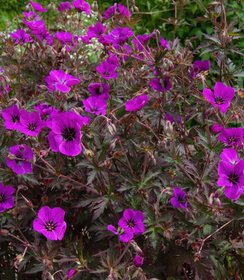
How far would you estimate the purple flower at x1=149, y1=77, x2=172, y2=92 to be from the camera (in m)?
1.84

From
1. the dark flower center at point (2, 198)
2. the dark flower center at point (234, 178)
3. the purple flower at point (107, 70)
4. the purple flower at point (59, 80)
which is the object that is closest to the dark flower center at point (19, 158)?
the dark flower center at point (2, 198)

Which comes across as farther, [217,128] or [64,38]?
[64,38]

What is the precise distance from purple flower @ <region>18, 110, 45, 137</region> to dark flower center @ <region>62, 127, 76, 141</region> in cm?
10

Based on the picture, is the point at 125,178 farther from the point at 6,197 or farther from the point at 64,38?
the point at 64,38

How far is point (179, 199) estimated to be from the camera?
1.62 metres

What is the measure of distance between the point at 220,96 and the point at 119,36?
553 mm

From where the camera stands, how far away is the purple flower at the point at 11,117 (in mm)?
1609

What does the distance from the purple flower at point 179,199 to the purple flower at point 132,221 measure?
0.10 metres

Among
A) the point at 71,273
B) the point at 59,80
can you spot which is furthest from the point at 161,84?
the point at 71,273

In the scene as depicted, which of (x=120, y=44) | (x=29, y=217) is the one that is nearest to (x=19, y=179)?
(x=29, y=217)

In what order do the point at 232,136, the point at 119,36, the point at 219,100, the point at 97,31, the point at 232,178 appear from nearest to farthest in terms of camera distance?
the point at 232,178, the point at 232,136, the point at 219,100, the point at 119,36, the point at 97,31

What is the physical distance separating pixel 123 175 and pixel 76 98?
1.13 ft

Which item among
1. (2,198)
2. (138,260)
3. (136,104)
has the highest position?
(136,104)

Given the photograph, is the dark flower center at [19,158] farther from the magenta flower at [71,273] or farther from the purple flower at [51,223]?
the magenta flower at [71,273]
